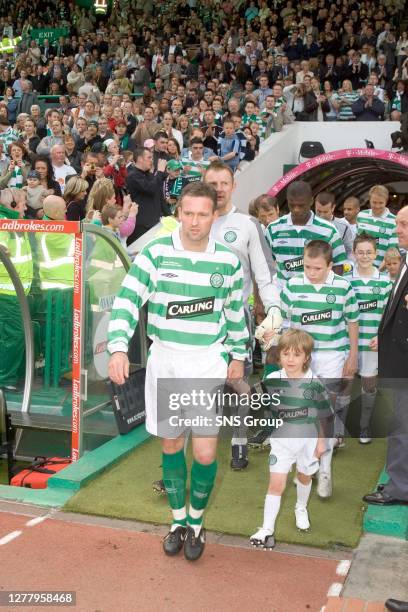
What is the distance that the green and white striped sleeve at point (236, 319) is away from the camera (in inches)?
172

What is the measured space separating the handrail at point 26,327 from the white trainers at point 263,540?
2.97 meters

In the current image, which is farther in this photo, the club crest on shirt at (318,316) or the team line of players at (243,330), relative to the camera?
the club crest on shirt at (318,316)

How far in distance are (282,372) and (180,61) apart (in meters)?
15.3

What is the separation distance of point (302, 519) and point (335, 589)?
28.2 inches

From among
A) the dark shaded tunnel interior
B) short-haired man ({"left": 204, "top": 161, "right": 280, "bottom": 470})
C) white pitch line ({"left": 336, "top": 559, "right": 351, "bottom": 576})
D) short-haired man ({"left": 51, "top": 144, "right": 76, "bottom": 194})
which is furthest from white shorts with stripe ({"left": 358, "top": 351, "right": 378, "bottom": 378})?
the dark shaded tunnel interior

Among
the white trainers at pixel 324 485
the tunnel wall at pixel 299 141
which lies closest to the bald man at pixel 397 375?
the white trainers at pixel 324 485

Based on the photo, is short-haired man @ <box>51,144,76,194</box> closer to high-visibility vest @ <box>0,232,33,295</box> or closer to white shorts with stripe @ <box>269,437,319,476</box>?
high-visibility vest @ <box>0,232,33,295</box>

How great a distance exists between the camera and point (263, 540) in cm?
448

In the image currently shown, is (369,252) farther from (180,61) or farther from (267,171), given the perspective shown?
(180,61)

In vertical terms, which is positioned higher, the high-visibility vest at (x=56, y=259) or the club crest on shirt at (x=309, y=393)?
the high-visibility vest at (x=56, y=259)

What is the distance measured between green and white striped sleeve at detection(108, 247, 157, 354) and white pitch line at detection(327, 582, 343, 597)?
1636 mm

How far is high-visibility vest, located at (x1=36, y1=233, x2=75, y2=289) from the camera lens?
21.1 feet

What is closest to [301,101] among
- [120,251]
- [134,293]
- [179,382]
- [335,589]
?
[120,251]

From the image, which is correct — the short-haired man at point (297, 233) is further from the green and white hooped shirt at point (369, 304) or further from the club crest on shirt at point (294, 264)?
the green and white hooped shirt at point (369, 304)
